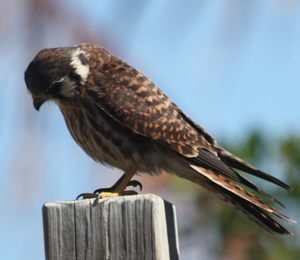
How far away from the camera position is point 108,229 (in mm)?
2312

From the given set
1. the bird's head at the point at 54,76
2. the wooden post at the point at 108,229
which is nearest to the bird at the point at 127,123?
the bird's head at the point at 54,76

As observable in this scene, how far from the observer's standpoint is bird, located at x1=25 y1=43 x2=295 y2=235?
3922mm

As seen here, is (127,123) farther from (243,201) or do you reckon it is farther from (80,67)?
(243,201)

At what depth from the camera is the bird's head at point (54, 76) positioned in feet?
13.3

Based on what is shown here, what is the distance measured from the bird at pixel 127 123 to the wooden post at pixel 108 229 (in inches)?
55.4

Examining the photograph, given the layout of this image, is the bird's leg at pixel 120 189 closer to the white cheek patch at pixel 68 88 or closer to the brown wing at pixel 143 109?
the brown wing at pixel 143 109

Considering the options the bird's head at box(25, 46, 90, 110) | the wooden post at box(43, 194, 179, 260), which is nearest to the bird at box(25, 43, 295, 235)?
the bird's head at box(25, 46, 90, 110)

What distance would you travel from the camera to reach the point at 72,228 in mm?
2334

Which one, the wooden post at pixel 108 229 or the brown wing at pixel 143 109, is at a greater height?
the brown wing at pixel 143 109

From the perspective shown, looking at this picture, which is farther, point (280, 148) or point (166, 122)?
point (280, 148)

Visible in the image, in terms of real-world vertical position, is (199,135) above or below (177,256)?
above

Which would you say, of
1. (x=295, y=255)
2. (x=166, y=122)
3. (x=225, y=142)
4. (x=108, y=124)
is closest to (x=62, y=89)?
(x=108, y=124)

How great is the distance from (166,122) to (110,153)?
1.39 ft

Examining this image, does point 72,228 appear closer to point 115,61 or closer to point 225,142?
point 115,61
